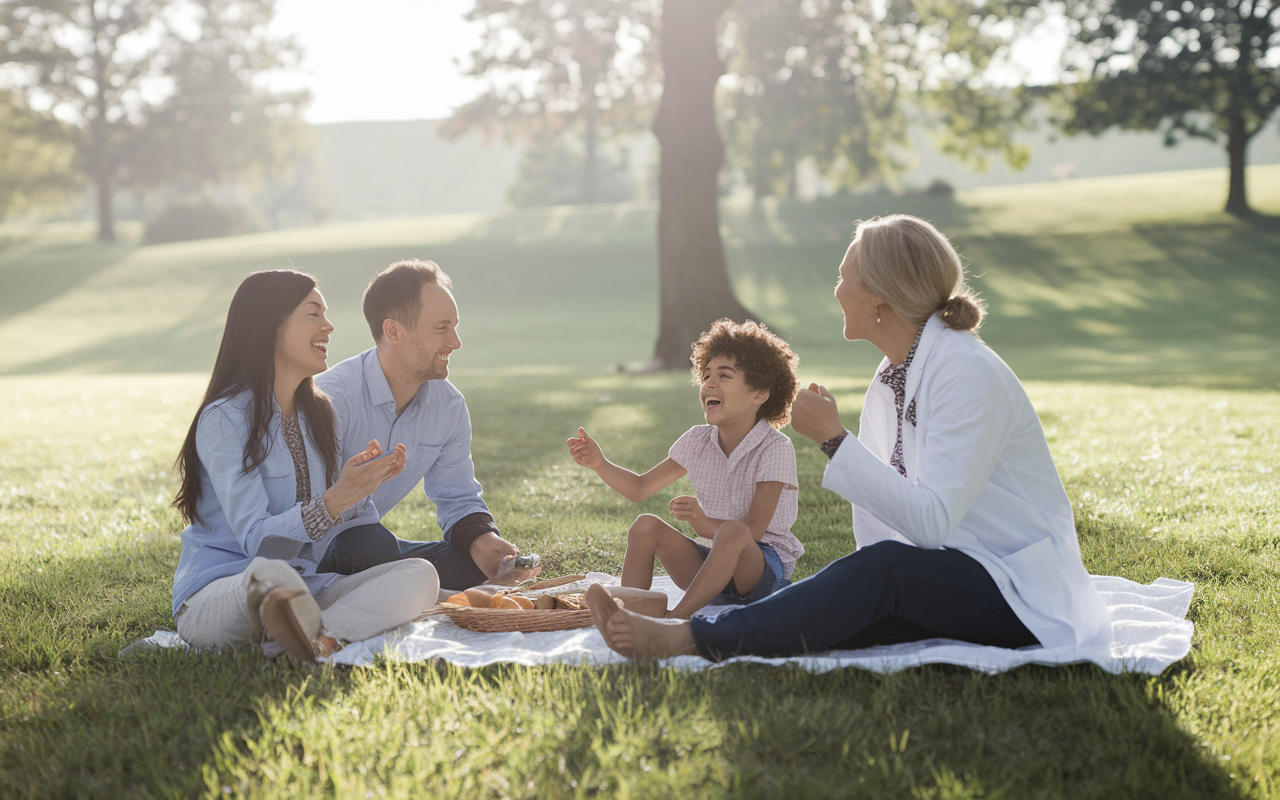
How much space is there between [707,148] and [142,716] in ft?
47.9

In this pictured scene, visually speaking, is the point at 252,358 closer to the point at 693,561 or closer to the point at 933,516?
the point at 693,561

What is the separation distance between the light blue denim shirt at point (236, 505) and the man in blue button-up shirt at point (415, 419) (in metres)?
0.59

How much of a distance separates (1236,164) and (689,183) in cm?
2571

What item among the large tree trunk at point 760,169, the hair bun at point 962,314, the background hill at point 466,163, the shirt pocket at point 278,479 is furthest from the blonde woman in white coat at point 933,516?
the background hill at point 466,163

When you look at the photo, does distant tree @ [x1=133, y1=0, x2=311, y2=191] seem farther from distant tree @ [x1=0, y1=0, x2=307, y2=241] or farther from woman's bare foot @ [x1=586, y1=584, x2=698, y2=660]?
woman's bare foot @ [x1=586, y1=584, x2=698, y2=660]

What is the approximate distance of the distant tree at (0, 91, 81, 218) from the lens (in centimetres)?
4234

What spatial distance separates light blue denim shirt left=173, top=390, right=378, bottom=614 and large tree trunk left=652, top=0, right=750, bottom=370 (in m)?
12.6

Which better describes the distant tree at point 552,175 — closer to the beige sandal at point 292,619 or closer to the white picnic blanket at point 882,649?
the white picnic blanket at point 882,649

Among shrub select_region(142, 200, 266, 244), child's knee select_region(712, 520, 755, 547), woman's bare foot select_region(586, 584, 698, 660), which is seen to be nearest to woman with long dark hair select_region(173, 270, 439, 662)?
woman's bare foot select_region(586, 584, 698, 660)

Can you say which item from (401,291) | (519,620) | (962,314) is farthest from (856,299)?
(401,291)

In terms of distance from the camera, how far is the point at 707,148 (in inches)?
646

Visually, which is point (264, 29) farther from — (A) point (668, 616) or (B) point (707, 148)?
(A) point (668, 616)

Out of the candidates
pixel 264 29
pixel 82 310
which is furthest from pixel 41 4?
pixel 82 310

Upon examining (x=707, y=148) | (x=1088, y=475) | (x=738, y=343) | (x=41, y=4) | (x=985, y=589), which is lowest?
(x=1088, y=475)
